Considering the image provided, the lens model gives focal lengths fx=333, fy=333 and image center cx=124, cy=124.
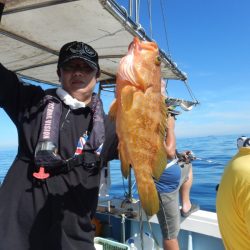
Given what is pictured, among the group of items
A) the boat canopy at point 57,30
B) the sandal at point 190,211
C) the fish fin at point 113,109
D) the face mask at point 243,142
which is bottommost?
the sandal at point 190,211

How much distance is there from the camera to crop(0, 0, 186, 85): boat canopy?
257cm

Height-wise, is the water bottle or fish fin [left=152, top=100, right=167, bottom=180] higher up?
fish fin [left=152, top=100, right=167, bottom=180]

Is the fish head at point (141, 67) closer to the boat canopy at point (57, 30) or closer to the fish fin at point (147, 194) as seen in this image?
the fish fin at point (147, 194)

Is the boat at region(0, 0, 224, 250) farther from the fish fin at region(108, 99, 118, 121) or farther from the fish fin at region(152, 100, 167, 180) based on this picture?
the fish fin at region(108, 99, 118, 121)

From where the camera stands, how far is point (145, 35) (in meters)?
3.04

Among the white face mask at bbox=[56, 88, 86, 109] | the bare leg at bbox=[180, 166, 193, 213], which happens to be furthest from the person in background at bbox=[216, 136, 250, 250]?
the bare leg at bbox=[180, 166, 193, 213]

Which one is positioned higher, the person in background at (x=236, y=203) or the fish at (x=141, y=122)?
the fish at (x=141, y=122)

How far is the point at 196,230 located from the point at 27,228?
287 centimetres

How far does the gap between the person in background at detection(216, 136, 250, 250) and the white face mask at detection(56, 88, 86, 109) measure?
3.38 ft

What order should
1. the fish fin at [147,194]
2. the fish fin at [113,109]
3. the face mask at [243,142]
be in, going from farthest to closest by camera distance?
the face mask at [243,142], the fish fin at [113,109], the fish fin at [147,194]

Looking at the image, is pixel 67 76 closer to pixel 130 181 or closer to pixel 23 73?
pixel 23 73

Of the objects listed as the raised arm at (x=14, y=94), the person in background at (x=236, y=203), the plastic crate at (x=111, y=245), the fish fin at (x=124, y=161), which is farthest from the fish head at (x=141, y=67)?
the plastic crate at (x=111, y=245)

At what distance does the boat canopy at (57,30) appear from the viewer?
8.45 ft

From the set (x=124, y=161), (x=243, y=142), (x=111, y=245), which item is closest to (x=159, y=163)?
(x=124, y=161)
